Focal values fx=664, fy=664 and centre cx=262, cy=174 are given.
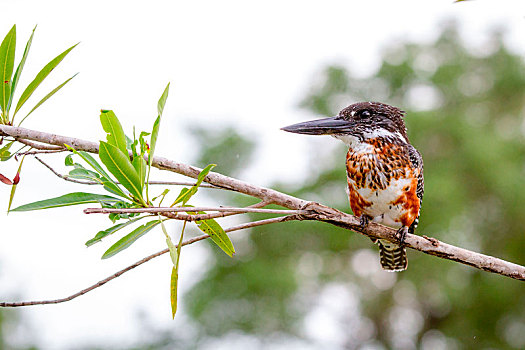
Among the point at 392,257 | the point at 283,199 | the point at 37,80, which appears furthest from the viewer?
the point at 392,257

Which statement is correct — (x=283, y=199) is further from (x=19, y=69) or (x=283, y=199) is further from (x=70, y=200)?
(x=19, y=69)

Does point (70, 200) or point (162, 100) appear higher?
point (162, 100)

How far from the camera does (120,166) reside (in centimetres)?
156

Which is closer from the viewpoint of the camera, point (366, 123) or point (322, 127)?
point (322, 127)

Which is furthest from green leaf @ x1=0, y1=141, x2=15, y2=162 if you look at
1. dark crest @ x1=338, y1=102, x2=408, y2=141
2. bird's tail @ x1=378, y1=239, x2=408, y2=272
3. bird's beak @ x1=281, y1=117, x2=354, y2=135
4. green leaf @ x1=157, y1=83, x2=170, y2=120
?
bird's tail @ x1=378, y1=239, x2=408, y2=272

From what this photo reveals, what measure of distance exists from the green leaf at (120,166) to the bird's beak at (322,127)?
0.67 meters

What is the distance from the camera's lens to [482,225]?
15.1m

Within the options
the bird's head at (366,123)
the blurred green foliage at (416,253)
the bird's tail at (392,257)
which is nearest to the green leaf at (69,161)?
the bird's head at (366,123)

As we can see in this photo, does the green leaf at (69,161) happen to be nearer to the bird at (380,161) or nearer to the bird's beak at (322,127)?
the bird's beak at (322,127)

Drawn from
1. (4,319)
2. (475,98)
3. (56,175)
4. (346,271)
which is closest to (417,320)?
(346,271)

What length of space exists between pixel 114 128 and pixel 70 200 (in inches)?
8.3

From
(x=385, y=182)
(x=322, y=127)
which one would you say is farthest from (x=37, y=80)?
(x=385, y=182)

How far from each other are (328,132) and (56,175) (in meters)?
1.17

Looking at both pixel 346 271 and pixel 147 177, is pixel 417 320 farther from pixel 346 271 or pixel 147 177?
pixel 147 177
